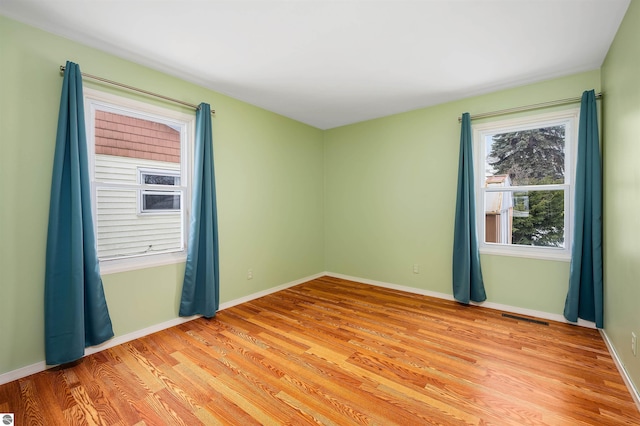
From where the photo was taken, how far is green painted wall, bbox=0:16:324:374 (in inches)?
83.0

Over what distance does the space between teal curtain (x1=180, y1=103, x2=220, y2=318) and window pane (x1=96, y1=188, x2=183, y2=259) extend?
28cm

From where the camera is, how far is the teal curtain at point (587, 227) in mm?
2730

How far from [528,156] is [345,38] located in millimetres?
2574

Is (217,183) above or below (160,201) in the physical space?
above

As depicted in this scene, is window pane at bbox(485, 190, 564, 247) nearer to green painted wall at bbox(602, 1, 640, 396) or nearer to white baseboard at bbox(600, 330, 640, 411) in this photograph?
green painted wall at bbox(602, 1, 640, 396)

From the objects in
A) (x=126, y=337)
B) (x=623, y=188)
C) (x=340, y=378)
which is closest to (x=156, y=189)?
(x=126, y=337)

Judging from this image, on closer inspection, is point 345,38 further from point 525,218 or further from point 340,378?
point 525,218

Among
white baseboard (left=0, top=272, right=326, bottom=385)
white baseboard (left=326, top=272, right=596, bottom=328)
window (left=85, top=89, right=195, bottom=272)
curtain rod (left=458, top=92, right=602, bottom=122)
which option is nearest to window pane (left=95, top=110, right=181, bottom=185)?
window (left=85, top=89, right=195, bottom=272)

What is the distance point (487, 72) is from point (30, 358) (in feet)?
15.8

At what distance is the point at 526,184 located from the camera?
337cm

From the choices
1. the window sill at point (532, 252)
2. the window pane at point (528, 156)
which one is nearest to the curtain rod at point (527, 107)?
the window pane at point (528, 156)

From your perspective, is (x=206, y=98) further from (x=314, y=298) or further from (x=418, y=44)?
(x=314, y=298)

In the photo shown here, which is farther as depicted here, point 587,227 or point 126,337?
point 587,227

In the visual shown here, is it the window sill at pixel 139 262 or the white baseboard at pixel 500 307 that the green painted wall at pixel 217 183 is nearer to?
the window sill at pixel 139 262
